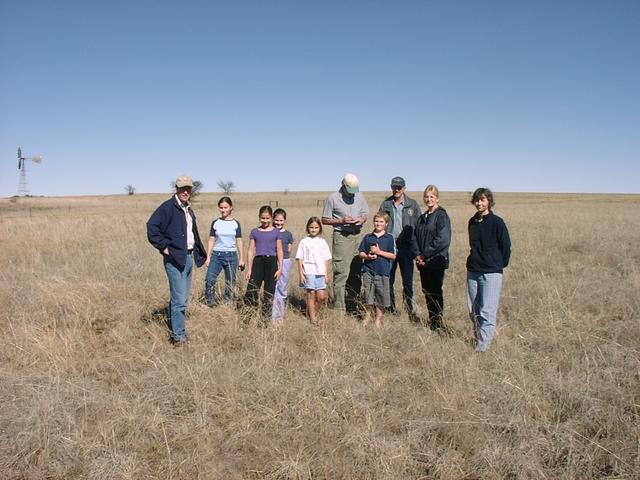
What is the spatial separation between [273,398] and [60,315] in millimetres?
3576

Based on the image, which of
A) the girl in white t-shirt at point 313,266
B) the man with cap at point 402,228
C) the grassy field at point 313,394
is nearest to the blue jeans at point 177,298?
the grassy field at point 313,394

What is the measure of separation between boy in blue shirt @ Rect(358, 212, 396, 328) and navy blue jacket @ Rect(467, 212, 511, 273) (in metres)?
1.18

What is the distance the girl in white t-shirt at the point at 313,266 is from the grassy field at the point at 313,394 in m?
0.34

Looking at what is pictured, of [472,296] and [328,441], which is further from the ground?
[472,296]

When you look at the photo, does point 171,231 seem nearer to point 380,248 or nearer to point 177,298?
point 177,298

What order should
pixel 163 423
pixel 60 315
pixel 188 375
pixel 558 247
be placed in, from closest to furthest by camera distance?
pixel 163 423 < pixel 188 375 < pixel 60 315 < pixel 558 247

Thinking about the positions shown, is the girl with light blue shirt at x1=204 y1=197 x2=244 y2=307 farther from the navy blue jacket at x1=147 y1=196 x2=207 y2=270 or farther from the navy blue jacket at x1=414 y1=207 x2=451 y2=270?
the navy blue jacket at x1=414 y1=207 x2=451 y2=270

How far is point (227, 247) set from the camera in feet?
19.4

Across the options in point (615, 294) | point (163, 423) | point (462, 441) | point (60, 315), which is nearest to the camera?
point (462, 441)

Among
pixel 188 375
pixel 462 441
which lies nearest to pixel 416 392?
pixel 462 441

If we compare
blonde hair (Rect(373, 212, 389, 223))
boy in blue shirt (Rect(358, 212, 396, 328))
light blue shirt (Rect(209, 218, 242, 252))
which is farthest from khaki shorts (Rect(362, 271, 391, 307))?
light blue shirt (Rect(209, 218, 242, 252))

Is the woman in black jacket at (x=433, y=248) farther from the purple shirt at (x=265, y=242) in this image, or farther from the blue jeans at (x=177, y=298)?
the blue jeans at (x=177, y=298)

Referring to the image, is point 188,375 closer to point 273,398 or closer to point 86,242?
point 273,398

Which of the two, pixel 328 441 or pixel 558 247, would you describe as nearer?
pixel 328 441
